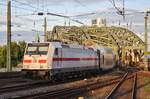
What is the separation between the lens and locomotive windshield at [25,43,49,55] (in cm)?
3459

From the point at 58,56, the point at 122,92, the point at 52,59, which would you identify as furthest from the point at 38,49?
the point at 122,92

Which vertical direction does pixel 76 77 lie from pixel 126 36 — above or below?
below

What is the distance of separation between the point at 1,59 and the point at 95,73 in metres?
30.0

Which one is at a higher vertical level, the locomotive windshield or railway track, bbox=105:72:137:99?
the locomotive windshield

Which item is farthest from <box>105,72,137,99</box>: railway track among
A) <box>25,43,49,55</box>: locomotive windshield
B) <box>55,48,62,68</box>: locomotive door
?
<box>25,43,49,55</box>: locomotive windshield

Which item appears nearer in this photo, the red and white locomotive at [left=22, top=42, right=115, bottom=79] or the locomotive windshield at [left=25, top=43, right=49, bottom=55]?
the red and white locomotive at [left=22, top=42, right=115, bottom=79]

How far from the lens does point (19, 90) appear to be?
2756 centimetres

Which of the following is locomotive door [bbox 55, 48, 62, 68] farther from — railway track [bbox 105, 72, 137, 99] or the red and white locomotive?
railway track [bbox 105, 72, 137, 99]

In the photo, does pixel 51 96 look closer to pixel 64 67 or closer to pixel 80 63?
pixel 64 67

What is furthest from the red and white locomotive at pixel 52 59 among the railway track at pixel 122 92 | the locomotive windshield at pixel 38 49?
the railway track at pixel 122 92

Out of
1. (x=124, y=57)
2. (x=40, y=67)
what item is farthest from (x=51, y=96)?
(x=124, y=57)

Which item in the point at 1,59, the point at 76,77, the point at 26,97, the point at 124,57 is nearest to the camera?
the point at 26,97

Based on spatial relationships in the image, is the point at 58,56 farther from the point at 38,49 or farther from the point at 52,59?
the point at 38,49

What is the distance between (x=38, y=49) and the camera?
114 feet
